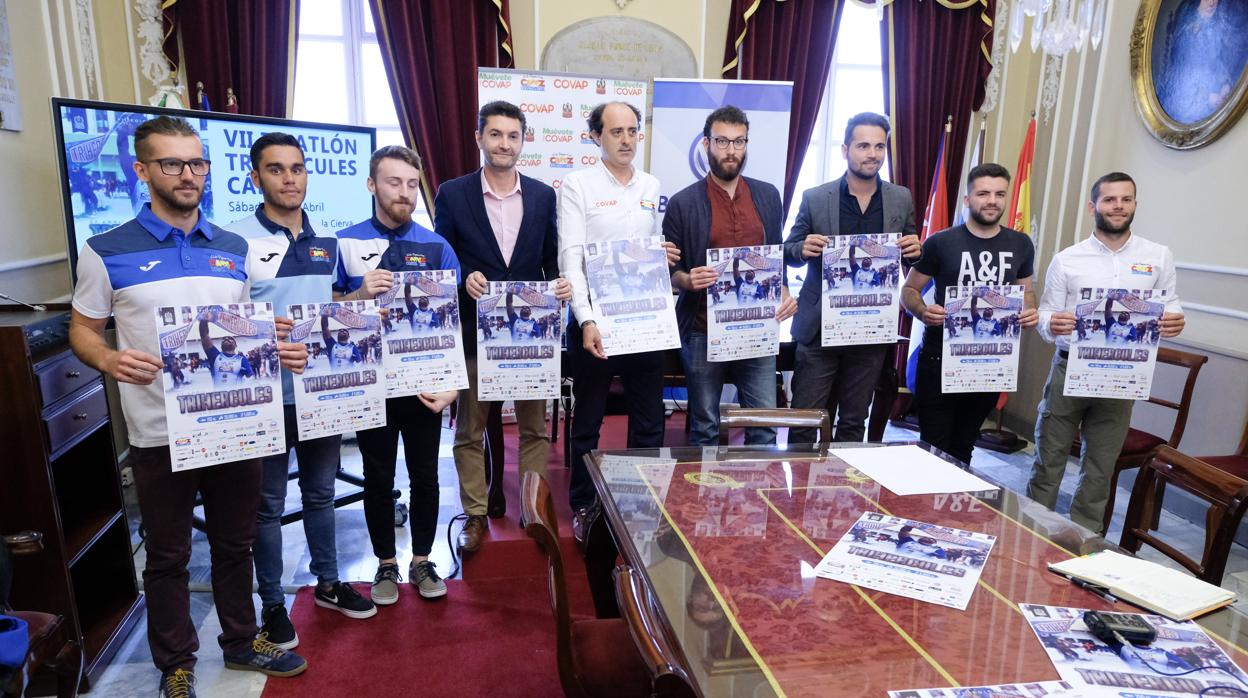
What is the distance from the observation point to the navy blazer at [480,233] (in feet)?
8.59

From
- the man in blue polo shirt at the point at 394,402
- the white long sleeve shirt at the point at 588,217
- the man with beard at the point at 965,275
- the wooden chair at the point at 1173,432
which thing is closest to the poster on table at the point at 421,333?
the man in blue polo shirt at the point at 394,402

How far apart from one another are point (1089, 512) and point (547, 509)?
106 inches

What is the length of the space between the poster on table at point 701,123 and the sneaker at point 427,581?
2.86m

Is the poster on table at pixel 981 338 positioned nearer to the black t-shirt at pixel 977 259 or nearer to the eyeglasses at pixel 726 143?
the black t-shirt at pixel 977 259

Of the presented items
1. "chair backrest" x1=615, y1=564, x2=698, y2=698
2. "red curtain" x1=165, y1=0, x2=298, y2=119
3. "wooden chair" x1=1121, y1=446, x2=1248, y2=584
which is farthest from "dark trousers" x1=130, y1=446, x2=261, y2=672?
"red curtain" x1=165, y1=0, x2=298, y2=119

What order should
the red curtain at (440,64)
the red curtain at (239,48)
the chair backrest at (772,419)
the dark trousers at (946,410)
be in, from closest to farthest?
the chair backrest at (772,419) < the dark trousers at (946,410) < the red curtain at (239,48) < the red curtain at (440,64)

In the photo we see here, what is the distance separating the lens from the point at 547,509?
60.0 inches

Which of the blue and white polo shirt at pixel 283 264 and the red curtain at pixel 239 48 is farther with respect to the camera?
the red curtain at pixel 239 48

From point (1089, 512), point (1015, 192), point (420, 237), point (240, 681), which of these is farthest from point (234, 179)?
point (1015, 192)

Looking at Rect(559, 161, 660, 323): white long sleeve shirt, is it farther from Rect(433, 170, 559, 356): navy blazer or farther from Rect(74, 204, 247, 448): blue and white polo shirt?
Rect(74, 204, 247, 448): blue and white polo shirt

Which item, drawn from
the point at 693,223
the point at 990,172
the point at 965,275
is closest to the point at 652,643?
the point at 693,223

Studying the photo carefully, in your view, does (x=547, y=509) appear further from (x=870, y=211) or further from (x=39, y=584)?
(x=870, y=211)

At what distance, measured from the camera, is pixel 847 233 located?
297cm

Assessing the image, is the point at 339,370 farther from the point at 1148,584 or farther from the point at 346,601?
the point at 1148,584
